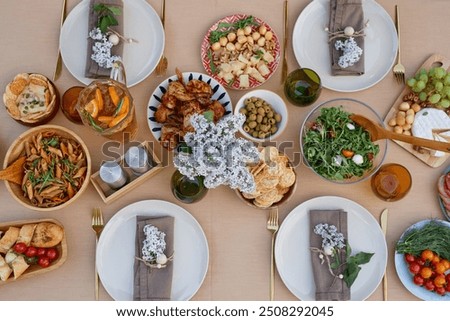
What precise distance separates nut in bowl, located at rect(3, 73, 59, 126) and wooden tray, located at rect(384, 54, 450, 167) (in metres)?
1.09

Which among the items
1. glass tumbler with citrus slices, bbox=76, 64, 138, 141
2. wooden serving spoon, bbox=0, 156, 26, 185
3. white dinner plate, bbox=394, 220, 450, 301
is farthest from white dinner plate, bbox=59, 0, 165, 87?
white dinner plate, bbox=394, 220, 450, 301

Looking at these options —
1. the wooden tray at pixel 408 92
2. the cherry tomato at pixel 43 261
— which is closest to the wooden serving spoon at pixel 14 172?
the cherry tomato at pixel 43 261

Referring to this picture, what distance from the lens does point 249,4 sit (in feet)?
4.83

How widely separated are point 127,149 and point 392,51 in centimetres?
95

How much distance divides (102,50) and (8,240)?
0.65 meters

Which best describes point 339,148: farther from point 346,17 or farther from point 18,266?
point 18,266

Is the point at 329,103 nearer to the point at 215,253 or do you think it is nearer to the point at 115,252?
the point at 215,253

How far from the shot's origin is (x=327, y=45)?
4.74 ft

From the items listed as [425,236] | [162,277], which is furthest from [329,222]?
[162,277]

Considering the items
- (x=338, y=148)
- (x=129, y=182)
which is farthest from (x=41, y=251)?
(x=338, y=148)

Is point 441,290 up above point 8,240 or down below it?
below

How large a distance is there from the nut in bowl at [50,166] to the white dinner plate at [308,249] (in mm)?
652

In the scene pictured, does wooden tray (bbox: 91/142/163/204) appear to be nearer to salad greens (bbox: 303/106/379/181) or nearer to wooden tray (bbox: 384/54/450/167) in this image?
salad greens (bbox: 303/106/379/181)

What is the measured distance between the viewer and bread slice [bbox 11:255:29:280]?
1239mm
